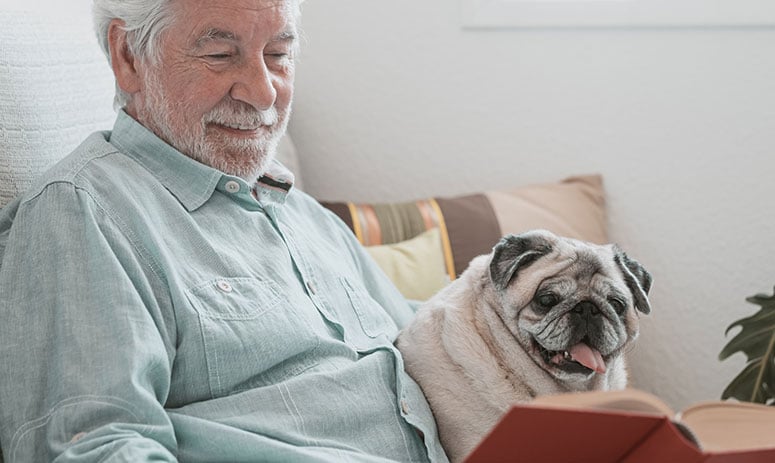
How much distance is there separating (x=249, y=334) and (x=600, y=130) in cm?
134

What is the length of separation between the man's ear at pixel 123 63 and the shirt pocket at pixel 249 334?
0.35 meters

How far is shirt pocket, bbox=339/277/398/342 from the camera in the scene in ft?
4.89

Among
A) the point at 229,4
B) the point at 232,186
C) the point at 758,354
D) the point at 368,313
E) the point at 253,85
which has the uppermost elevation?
the point at 229,4

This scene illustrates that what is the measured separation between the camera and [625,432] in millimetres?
917

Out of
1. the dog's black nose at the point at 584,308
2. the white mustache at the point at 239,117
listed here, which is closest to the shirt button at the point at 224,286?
the white mustache at the point at 239,117

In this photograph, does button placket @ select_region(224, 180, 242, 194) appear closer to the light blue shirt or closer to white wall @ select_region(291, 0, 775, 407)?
the light blue shirt

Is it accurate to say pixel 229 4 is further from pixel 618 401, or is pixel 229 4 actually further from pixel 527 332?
pixel 618 401

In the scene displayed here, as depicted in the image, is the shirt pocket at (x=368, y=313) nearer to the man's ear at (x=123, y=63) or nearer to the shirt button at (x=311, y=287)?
the shirt button at (x=311, y=287)

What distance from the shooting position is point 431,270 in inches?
77.5

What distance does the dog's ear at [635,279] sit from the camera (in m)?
1.40

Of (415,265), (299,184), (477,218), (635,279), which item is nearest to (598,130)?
(477,218)

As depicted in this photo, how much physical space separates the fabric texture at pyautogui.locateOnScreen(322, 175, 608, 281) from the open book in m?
1.05

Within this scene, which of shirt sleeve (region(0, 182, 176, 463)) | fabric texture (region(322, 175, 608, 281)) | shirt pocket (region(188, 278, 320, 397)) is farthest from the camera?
fabric texture (region(322, 175, 608, 281))

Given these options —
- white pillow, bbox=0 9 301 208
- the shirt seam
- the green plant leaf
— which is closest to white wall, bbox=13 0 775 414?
the green plant leaf
